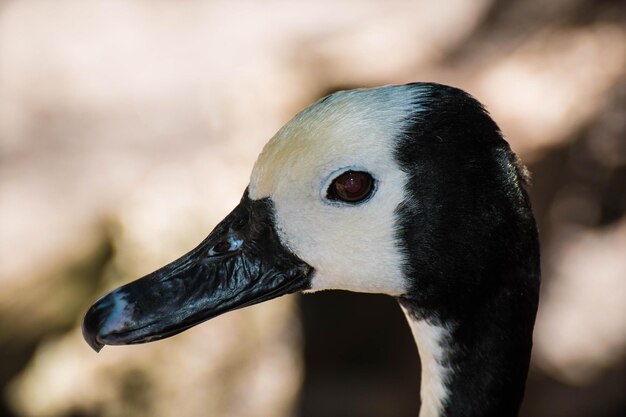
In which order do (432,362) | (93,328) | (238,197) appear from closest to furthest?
Result: (93,328), (432,362), (238,197)

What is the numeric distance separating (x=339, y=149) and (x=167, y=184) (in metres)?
2.89

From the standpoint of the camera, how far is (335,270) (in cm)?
219

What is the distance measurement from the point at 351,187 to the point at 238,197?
2.59 metres

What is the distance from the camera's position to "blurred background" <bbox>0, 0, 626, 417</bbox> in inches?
171

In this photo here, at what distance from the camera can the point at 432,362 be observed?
2291mm

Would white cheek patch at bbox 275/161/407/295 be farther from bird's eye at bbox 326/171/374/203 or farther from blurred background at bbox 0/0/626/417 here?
blurred background at bbox 0/0/626/417

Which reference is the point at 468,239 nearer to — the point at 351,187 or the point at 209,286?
the point at 351,187

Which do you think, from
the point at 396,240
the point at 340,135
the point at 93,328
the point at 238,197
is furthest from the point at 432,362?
the point at 238,197

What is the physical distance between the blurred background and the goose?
213 cm

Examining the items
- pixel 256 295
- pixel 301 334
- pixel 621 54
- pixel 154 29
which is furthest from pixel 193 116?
pixel 256 295

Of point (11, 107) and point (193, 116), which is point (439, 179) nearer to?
point (193, 116)

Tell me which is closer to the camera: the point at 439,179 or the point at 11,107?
the point at 439,179

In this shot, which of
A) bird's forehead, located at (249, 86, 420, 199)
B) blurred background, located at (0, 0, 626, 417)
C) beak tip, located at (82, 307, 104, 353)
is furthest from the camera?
blurred background, located at (0, 0, 626, 417)

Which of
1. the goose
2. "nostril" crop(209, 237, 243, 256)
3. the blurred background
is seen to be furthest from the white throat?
the blurred background
